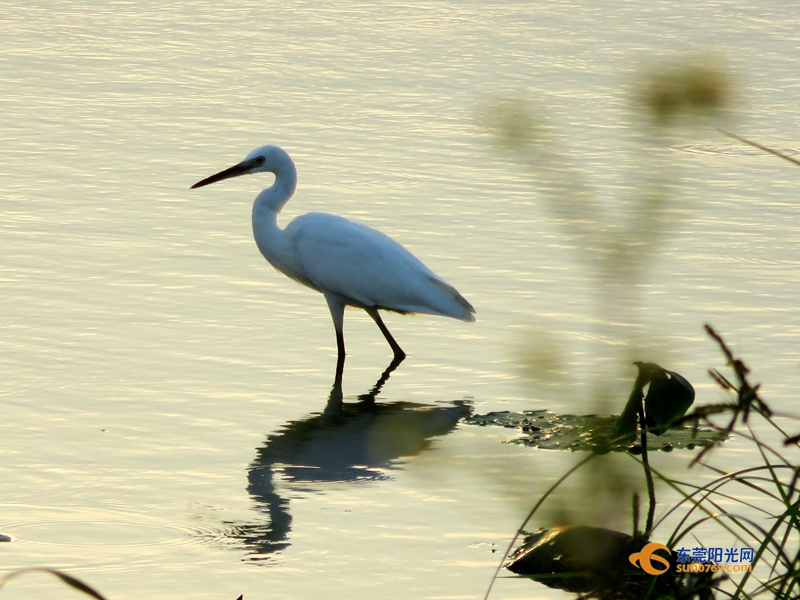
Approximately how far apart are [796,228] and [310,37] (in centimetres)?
628

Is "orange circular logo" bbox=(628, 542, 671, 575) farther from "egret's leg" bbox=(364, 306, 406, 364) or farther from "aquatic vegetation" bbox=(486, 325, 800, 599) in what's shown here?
"egret's leg" bbox=(364, 306, 406, 364)

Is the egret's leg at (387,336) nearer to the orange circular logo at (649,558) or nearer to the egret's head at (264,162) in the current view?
the egret's head at (264,162)

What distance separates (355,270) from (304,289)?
102cm

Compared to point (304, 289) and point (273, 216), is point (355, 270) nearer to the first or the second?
point (273, 216)

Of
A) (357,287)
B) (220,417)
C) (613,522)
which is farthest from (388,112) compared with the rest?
(613,522)

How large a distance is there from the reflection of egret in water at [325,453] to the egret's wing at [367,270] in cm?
48

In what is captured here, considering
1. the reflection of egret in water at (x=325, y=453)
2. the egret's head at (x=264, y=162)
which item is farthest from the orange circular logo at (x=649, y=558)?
the egret's head at (x=264, y=162)

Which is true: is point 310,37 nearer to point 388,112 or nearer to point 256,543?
point 388,112

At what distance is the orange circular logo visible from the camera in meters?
1.76

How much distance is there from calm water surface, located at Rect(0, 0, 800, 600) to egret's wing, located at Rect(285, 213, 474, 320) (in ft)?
0.86

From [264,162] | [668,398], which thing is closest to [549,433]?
[264,162]

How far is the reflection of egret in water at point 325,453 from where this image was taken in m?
4.20

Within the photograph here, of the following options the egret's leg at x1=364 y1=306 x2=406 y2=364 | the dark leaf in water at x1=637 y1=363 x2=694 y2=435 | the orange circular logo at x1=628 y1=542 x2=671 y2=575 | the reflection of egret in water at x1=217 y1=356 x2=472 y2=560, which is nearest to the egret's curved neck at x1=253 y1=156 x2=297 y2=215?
the egret's leg at x1=364 y1=306 x2=406 y2=364

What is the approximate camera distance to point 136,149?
941 centimetres
